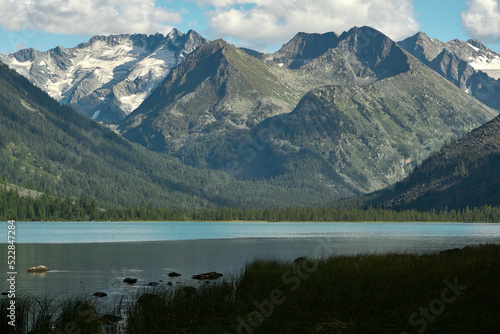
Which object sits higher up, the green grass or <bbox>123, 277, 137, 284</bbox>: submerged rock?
the green grass

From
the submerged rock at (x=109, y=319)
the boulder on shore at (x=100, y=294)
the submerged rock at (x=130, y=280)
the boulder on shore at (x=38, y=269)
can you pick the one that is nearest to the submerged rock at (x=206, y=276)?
the submerged rock at (x=130, y=280)

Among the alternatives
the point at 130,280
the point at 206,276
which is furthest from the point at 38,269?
the point at 206,276

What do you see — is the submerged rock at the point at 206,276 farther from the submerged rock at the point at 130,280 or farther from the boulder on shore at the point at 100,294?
the boulder on shore at the point at 100,294

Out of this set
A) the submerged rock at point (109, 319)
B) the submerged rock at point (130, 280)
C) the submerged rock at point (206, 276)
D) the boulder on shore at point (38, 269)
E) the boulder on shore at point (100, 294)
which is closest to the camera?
the submerged rock at point (109, 319)

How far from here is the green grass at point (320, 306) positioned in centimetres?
3325

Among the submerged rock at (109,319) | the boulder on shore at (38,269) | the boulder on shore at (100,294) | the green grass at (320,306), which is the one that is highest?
the green grass at (320,306)

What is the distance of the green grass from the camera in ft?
109

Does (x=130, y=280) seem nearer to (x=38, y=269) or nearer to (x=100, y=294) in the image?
(x=100, y=294)

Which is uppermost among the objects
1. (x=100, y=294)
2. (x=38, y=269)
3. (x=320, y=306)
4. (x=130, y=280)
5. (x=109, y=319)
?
(x=320, y=306)

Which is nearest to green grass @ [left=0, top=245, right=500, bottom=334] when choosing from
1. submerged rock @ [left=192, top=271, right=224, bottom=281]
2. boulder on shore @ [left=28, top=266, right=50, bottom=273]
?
submerged rock @ [left=192, top=271, right=224, bottom=281]

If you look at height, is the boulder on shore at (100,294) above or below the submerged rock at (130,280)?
above

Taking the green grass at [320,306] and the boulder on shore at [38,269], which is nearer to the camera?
the green grass at [320,306]

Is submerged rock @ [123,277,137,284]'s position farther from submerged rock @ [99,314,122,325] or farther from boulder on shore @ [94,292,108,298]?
submerged rock @ [99,314,122,325]

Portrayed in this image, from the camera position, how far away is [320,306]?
123 ft
